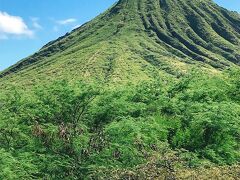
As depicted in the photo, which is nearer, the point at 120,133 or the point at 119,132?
the point at 119,132

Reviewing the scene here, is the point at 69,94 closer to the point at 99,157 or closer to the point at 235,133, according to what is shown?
the point at 99,157

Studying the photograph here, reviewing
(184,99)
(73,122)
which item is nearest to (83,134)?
(73,122)

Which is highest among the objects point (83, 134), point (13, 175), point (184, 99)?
point (184, 99)

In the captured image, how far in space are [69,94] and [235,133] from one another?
56.0 feet

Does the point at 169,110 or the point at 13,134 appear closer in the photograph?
the point at 13,134

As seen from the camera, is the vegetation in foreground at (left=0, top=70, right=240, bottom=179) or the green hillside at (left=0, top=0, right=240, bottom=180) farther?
the vegetation in foreground at (left=0, top=70, right=240, bottom=179)

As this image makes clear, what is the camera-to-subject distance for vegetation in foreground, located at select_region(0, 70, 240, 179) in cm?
3397

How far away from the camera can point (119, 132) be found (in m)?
39.5

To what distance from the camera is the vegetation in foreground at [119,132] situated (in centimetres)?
3397

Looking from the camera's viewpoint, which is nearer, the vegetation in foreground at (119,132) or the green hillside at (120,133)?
the green hillside at (120,133)

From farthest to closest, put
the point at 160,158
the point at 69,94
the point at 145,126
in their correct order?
the point at 69,94 < the point at 145,126 < the point at 160,158

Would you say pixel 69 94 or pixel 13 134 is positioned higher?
pixel 69 94

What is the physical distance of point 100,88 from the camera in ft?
Answer: 167

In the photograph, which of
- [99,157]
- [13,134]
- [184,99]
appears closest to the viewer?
[99,157]
